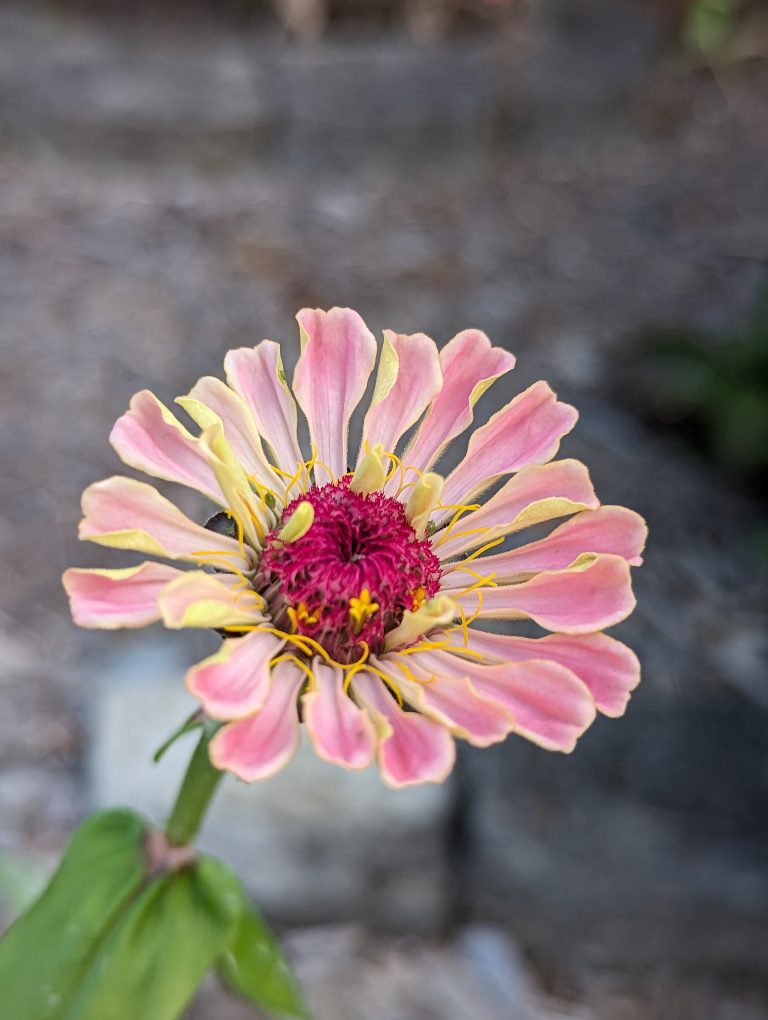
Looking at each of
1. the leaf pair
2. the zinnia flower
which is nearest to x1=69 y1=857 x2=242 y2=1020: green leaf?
the leaf pair

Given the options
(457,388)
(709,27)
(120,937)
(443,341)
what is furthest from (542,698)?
(709,27)

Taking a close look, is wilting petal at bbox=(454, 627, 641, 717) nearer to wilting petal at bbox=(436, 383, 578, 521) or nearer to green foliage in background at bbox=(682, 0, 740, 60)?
wilting petal at bbox=(436, 383, 578, 521)

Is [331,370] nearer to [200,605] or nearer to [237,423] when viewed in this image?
[237,423]

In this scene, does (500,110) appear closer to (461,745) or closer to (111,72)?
(111,72)

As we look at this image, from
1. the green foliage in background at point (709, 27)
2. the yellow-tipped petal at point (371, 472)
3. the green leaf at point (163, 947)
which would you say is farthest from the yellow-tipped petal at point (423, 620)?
the green foliage in background at point (709, 27)

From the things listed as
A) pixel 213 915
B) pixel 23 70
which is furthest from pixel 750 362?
pixel 23 70

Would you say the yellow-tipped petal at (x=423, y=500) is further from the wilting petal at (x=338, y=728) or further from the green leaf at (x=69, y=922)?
the green leaf at (x=69, y=922)

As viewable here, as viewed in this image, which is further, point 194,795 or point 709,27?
point 709,27
